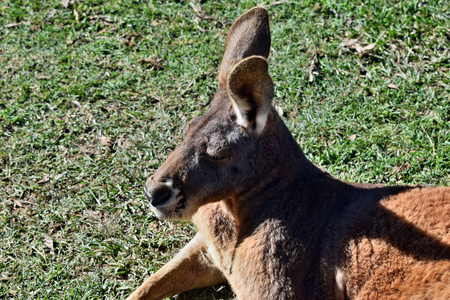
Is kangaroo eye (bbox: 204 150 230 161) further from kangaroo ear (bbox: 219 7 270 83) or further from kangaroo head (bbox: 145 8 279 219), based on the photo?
kangaroo ear (bbox: 219 7 270 83)

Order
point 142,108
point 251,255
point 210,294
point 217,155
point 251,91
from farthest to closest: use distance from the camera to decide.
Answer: point 142,108 < point 210,294 < point 251,255 < point 217,155 < point 251,91

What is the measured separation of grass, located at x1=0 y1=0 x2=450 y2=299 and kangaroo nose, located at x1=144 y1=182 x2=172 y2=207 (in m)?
1.22

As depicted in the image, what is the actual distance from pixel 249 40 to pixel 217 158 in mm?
952

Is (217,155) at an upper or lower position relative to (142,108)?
upper

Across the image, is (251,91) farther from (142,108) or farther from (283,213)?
(142,108)

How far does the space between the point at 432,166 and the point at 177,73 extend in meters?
2.88

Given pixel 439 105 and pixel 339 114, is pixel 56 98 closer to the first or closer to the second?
pixel 339 114

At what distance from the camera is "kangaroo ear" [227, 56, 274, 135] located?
3.14 m

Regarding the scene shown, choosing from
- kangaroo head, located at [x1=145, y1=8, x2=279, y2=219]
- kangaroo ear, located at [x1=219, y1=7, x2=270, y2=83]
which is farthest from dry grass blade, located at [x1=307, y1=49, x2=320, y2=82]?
kangaroo head, located at [x1=145, y1=8, x2=279, y2=219]

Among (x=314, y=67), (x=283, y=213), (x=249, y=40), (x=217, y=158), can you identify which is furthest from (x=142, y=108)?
(x=283, y=213)

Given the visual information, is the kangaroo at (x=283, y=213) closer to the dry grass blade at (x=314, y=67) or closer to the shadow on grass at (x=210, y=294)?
the shadow on grass at (x=210, y=294)

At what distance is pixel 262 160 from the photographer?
141 inches

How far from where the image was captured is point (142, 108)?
5805 millimetres

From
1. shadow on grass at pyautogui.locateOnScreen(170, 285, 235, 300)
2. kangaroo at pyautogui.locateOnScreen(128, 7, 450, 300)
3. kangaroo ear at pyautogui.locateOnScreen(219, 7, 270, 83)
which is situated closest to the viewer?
kangaroo at pyautogui.locateOnScreen(128, 7, 450, 300)
